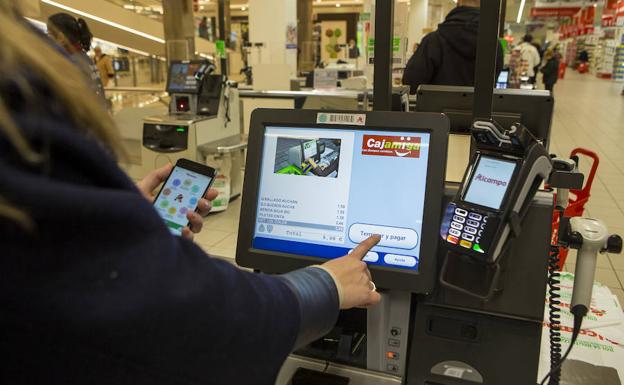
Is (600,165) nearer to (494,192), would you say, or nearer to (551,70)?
(494,192)

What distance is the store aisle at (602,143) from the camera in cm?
361

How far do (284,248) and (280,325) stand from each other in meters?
0.43

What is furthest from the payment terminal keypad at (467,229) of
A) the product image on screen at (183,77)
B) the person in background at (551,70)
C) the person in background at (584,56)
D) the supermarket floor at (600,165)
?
the person in background at (584,56)

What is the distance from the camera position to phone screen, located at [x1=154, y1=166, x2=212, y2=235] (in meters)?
1.24

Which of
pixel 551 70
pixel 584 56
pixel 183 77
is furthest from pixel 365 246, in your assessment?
pixel 584 56

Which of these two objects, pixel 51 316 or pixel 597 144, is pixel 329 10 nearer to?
pixel 597 144

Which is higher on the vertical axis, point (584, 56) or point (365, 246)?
point (584, 56)

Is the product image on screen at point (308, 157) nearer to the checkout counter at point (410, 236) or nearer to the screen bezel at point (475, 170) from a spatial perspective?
the checkout counter at point (410, 236)

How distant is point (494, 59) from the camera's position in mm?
1051

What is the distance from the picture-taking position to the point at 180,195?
1.26 meters

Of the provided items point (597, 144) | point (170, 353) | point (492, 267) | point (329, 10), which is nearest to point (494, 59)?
point (492, 267)

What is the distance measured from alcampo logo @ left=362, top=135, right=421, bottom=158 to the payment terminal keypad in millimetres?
137

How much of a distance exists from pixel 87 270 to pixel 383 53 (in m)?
0.85

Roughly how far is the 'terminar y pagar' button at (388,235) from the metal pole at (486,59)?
28 centimetres
